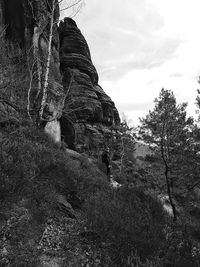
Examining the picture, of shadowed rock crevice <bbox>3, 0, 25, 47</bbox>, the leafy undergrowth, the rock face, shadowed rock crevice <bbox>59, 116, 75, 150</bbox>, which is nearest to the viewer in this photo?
the leafy undergrowth

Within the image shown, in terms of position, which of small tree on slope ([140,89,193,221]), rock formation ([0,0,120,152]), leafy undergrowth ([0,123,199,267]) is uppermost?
rock formation ([0,0,120,152])

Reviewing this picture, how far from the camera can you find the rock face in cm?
3259

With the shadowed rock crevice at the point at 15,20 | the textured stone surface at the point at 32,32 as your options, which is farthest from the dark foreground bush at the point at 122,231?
the shadowed rock crevice at the point at 15,20

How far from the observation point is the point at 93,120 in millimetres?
35469

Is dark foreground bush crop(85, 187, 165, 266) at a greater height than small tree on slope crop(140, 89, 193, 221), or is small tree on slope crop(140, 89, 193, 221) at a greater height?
small tree on slope crop(140, 89, 193, 221)

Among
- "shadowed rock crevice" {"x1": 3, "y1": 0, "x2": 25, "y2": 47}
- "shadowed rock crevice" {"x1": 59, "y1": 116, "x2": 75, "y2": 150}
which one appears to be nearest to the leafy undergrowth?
"shadowed rock crevice" {"x1": 3, "y1": 0, "x2": 25, "y2": 47}

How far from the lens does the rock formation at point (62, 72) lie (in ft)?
66.0

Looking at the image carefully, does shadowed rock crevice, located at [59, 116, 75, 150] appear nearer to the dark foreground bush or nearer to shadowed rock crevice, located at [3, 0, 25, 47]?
shadowed rock crevice, located at [3, 0, 25, 47]

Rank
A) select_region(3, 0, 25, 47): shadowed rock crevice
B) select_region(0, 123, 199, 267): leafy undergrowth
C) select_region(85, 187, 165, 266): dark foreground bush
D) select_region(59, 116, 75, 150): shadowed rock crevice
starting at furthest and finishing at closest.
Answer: select_region(59, 116, 75, 150): shadowed rock crevice < select_region(3, 0, 25, 47): shadowed rock crevice < select_region(85, 187, 165, 266): dark foreground bush < select_region(0, 123, 199, 267): leafy undergrowth

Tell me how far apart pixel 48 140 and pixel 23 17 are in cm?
1669

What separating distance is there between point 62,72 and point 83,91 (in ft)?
12.5

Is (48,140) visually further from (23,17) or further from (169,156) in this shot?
(23,17)

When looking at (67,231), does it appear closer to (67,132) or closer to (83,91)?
(67,132)

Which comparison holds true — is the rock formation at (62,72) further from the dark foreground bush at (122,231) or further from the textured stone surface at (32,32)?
the dark foreground bush at (122,231)
